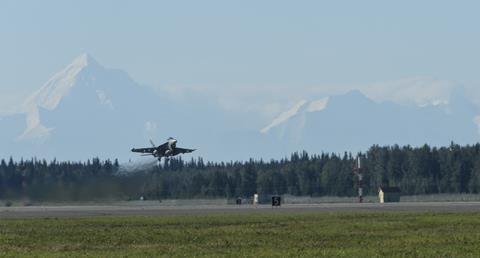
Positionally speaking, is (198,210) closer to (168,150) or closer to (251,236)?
(168,150)

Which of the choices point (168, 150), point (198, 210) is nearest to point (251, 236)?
point (198, 210)

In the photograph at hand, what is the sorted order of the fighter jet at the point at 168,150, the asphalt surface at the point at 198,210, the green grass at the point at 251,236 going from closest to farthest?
the green grass at the point at 251,236, the asphalt surface at the point at 198,210, the fighter jet at the point at 168,150

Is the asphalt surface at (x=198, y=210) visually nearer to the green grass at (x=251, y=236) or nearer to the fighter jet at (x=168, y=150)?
the fighter jet at (x=168, y=150)

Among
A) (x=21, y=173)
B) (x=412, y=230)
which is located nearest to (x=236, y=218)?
(x=412, y=230)

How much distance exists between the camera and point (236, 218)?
106 m

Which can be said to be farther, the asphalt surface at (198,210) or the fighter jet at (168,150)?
the fighter jet at (168,150)

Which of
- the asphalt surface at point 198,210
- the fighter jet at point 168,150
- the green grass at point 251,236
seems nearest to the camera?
the green grass at point 251,236

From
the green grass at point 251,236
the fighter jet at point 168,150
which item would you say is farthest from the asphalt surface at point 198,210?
the green grass at point 251,236

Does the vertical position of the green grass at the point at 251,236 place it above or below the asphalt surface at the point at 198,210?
below

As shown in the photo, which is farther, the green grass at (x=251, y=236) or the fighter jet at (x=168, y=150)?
the fighter jet at (x=168, y=150)

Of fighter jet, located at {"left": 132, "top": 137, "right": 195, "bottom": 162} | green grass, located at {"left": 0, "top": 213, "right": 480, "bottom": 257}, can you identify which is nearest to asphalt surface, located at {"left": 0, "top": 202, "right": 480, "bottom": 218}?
fighter jet, located at {"left": 132, "top": 137, "right": 195, "bottom": 162}

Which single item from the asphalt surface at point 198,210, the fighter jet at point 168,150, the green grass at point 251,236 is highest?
the fighter jet at point 168,150

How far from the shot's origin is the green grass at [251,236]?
64.9 metres

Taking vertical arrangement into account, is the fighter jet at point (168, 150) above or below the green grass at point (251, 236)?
above
